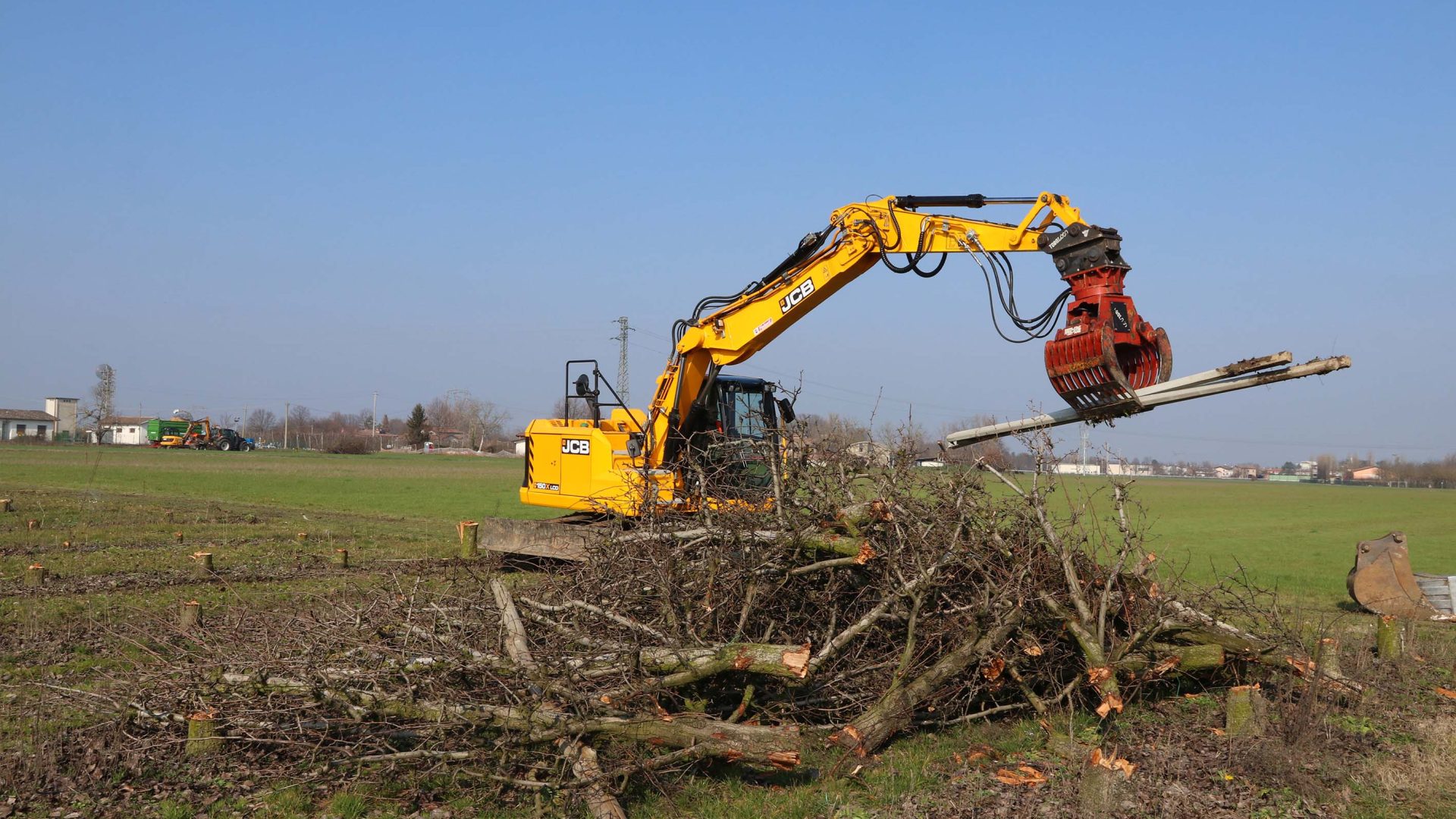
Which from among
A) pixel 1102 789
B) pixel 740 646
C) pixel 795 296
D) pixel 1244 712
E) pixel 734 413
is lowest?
pixel 1102 789

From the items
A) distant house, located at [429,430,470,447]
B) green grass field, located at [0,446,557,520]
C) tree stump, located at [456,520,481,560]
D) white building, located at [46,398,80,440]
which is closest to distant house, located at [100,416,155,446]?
white building, located at [46,398,80,440]

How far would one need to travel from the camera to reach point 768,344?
1225cm

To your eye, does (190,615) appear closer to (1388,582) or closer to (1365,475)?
(1388,582)

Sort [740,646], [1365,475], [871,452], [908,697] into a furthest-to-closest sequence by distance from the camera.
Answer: [1365,475]
[871,452]
[908,697]
[740,646]

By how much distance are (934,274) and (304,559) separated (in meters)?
9.93

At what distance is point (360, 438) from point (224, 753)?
332 ft

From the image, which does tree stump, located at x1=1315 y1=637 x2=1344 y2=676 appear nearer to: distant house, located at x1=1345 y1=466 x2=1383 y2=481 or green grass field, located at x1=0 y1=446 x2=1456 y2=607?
green grass field, located at x1=0 y1=446 x2=1456 y2=607

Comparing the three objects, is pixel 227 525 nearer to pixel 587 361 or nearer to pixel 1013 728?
pixel 587 361

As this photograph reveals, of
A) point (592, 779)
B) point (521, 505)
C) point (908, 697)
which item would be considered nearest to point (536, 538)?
point (908, 697)

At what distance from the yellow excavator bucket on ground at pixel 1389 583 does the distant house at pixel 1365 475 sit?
14758cm

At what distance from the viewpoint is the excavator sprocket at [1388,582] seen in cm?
1353

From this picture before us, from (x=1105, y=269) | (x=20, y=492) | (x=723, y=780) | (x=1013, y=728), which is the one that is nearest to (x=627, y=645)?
(x=723, y=780)

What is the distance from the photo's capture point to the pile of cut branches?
6023mm

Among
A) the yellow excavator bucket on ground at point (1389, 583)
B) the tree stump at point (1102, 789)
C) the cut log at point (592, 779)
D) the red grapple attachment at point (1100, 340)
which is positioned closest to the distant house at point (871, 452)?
the red grapple attachment at point (1100, 340)
